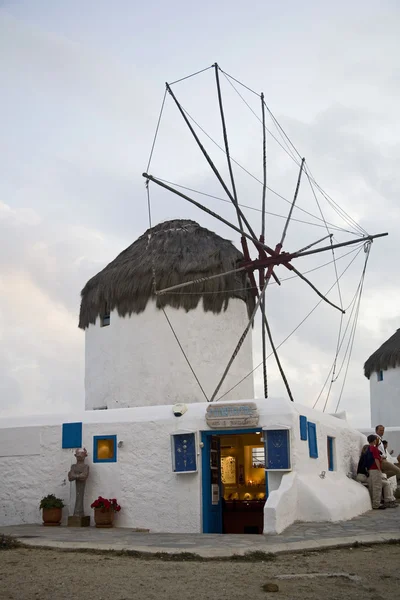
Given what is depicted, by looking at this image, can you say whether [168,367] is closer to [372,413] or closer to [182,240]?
[182,240]

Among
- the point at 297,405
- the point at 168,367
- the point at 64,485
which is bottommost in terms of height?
the point at 64,485

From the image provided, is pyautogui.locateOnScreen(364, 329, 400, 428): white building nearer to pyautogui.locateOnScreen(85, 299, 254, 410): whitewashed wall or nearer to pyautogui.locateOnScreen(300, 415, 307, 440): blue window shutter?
pyautogui.locateOnScreen(85, 299, 254, 410): whitewashed wall

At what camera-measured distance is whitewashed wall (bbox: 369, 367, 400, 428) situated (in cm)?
2578

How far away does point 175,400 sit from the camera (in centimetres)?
1603

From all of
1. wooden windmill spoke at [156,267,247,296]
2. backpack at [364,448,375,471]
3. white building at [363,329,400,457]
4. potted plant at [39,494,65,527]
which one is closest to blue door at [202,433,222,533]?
potted plant at [39,494,65,527]

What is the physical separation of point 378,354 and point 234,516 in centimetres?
1432

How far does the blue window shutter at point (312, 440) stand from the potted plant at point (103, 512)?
358 centimetres

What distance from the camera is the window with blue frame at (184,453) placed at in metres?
12.3

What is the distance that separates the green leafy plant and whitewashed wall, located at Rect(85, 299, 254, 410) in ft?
11.6

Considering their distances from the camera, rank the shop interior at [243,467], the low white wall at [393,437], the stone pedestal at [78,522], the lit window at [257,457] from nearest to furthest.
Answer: the stone pedestal at [78,522] → the shop interior at [243,467] → the lit window at [257,457] → the low white wall at [393,437]

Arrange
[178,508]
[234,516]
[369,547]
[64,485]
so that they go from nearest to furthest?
[369,547] < [178,508] < [64,485] < [234,516]

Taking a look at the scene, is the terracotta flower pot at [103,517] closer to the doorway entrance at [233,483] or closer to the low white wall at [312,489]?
the doorway entrance at [233,483]

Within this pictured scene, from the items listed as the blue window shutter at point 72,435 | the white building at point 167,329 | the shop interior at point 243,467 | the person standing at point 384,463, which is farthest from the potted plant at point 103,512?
the person standing at point 384,463

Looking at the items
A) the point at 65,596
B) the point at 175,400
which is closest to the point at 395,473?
the point at 175,400
